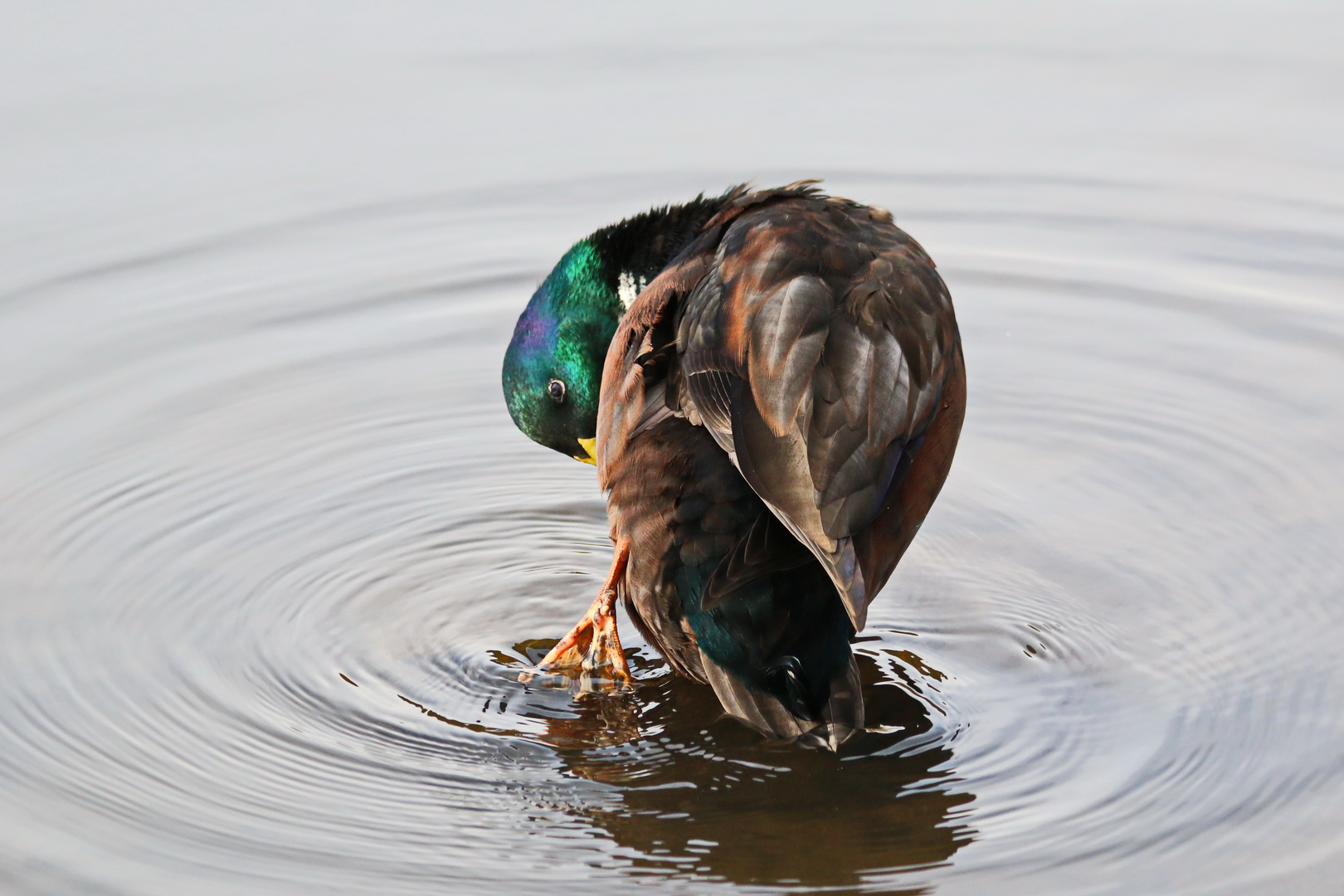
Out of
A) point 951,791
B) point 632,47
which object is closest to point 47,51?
point 632,47

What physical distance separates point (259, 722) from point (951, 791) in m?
1.77

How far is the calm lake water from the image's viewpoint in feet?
13.2

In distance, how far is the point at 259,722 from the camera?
4.45 metres

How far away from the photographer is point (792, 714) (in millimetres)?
4309

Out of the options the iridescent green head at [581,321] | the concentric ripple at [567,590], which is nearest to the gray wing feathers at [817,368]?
the concentric ripple at [567,590]

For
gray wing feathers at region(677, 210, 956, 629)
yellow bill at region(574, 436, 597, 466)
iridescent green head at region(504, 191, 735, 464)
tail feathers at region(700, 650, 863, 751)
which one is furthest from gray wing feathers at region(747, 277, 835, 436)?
yellow bill at region(574, 436, 597, 466)

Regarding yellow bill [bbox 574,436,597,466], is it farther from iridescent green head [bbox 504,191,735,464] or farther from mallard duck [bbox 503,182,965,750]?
mallard duck [bbox 503,182,965,750]

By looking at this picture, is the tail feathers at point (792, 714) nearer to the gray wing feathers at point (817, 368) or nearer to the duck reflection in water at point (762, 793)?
the duck reflection in water at point (762, 793)

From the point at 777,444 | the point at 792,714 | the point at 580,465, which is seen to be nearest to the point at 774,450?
Answer: the point at 777,444

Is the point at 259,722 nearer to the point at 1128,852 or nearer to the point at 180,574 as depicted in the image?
the point at 180,574

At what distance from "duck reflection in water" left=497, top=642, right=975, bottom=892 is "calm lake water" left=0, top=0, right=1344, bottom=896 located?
1cm

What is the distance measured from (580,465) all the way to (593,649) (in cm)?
143

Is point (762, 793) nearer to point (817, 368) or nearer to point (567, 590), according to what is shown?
point (817, 368)

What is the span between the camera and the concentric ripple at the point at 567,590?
3.96m
